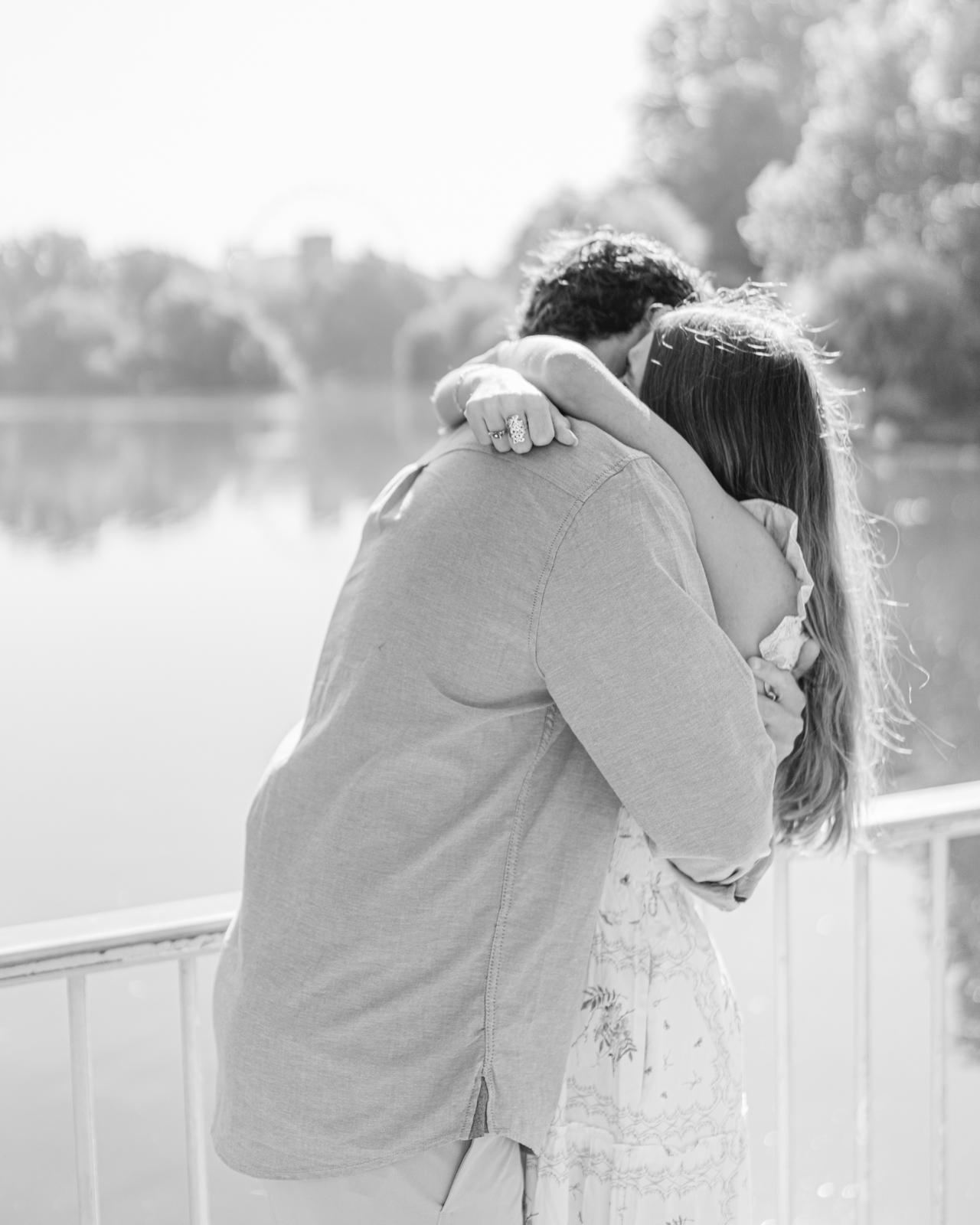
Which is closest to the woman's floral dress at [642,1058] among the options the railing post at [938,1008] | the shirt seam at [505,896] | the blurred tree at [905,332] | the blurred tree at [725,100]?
the shirt seam at [505,896]

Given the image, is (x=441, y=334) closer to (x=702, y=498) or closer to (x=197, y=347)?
(x=197, y=347)

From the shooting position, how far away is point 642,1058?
983 millimetres

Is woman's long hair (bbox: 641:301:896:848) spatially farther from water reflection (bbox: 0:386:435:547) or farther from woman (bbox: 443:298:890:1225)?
water reflection (bbox: 0:386:435:547)

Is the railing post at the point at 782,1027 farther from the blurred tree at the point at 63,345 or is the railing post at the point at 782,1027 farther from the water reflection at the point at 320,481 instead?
the blurred tree at the point at 63,345

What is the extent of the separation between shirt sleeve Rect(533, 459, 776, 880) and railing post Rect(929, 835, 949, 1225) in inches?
25.9

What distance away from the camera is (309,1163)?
0.89 metres

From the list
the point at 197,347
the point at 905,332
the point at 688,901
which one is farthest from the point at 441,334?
the point at 688,901

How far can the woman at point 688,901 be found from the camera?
3.18ft

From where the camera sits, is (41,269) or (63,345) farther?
(63,345)

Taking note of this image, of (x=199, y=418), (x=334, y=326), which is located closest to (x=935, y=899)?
(x=334, y=326)

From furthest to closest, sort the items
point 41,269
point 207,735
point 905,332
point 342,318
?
point 342,318, point 207,735, point 905,332, point 41,269

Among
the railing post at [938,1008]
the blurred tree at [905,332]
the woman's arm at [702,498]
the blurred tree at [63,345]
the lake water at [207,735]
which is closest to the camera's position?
the woman's arm at [702,498]

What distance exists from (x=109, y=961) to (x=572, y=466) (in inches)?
24.3

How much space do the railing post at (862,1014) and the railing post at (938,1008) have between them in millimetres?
75
